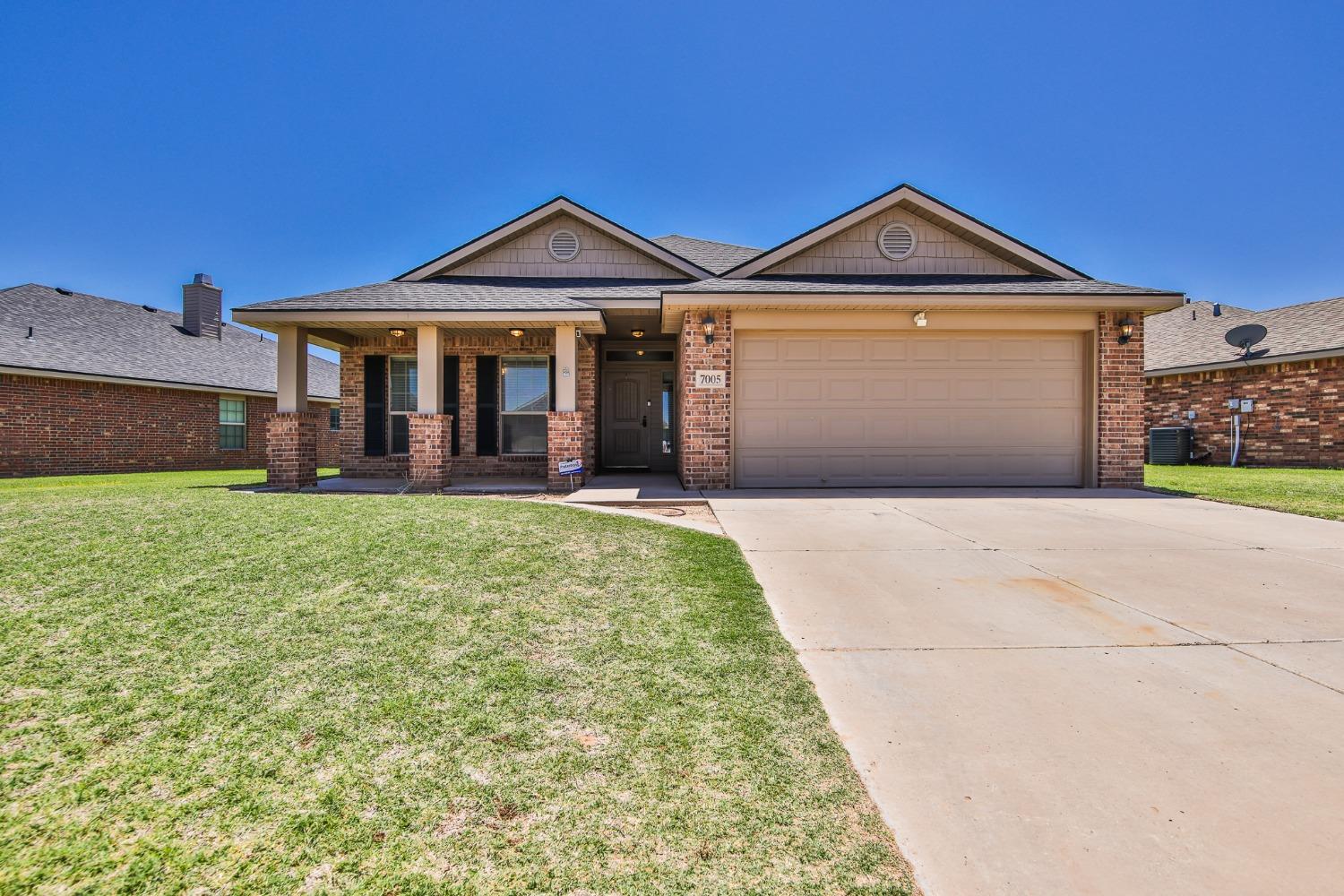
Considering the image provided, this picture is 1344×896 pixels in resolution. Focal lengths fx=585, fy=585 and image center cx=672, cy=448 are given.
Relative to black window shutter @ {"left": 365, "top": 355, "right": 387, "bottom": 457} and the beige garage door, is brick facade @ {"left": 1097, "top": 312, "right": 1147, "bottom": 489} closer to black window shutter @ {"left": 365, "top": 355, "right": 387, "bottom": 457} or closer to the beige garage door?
the beige garage door

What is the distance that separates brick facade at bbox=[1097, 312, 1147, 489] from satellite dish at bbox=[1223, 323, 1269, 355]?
7998mm

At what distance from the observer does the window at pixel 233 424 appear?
16359mm

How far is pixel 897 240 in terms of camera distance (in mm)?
10703

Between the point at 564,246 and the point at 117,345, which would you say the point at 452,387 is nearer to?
the point at 564,246

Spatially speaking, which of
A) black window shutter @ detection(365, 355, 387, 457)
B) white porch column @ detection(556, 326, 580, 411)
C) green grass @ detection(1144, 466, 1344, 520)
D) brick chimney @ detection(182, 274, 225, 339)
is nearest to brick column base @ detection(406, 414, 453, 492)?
white porch column @ detection(556, 326, 580, 411)

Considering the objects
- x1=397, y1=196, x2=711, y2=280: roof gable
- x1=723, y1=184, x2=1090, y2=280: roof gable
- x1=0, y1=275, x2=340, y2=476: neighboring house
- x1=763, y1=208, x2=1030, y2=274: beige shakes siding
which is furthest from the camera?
x1=0, y1=275, x2=340, y2=476: neighboring house

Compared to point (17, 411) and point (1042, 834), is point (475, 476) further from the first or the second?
point (1042, 834)

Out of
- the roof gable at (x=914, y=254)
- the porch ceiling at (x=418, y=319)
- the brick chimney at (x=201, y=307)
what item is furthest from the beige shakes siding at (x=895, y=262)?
the brick chimney at (x=201, y=307)

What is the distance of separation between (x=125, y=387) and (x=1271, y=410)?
91.3ft

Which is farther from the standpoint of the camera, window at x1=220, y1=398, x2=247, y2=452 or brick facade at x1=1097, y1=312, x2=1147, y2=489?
window at x1=220, y1=398, x2=247, y2=452

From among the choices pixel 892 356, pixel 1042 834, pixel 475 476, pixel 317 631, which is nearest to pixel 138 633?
pixel 317 631

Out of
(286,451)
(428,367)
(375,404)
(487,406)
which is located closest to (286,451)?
(286,451)

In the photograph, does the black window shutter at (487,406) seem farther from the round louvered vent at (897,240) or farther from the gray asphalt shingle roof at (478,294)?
the round louvered vent at (897,240)

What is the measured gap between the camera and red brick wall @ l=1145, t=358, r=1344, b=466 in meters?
13.3
